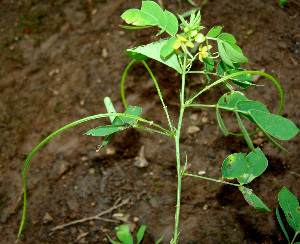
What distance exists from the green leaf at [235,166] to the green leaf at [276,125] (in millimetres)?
224

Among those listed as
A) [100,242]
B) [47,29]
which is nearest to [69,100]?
[47,29]

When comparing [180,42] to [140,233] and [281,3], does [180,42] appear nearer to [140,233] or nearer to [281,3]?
[140,233]

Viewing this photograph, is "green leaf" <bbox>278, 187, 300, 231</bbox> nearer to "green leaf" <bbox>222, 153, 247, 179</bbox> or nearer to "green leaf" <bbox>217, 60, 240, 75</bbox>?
"green leaf" <bbox>222, 153, 247, 179</bbox>

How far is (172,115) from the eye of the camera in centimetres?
150

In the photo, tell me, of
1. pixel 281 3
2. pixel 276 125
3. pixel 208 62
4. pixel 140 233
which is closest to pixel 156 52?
pixel 208 62

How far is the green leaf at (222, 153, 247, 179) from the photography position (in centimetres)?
97

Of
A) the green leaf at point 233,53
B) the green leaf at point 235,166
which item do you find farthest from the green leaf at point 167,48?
the green leaf at point 235,166

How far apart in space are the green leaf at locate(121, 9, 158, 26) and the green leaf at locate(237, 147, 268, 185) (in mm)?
553

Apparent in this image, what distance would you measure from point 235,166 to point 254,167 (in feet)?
0.20

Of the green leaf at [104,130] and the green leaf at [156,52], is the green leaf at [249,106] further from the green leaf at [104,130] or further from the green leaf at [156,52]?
the green leaf at [104,130]

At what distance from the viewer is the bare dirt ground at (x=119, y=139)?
137 centimetres

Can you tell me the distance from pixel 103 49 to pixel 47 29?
45 cm

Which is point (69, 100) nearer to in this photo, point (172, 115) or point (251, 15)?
point (172, 115)

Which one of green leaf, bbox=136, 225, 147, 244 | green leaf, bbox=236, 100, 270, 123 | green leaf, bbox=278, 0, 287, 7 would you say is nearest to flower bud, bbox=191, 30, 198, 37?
green leaf, bbox=236, 100, 270, 123
